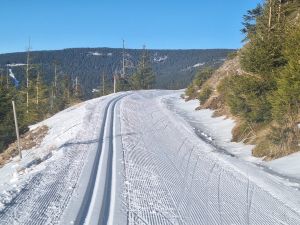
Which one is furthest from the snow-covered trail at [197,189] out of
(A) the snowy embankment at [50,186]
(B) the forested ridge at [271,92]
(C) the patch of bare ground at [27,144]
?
(C) the patch of bare ground at [27,144]

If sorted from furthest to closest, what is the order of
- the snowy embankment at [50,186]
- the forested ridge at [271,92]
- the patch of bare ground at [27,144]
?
the patch of bare ground at [27,144]
the forested ridge at [271,92]
the snowy embankment at [50,186]

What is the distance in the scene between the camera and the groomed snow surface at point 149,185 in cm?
855

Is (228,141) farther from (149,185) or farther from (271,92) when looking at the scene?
(149,185)

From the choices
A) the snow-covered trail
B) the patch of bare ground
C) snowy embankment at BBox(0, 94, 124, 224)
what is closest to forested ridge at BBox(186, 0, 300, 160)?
the snow-covered trail

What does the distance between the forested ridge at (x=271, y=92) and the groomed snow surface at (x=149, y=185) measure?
2.49 ft

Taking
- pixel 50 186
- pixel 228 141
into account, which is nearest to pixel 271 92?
pixel 228 141

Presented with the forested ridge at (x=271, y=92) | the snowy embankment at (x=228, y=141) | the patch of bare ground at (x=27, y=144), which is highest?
the forested ridge at (x=271, y=92)

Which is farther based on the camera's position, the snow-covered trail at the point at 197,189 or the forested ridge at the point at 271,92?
the forested ridge at the point at 271,92

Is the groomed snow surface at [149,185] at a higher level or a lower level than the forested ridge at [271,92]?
lower

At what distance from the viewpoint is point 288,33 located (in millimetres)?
16812

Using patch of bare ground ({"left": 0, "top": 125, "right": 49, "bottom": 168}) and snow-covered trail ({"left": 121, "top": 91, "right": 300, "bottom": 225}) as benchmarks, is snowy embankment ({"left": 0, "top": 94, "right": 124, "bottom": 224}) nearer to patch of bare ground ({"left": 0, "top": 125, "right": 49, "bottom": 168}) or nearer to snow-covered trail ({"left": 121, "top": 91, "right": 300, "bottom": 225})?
snow-covered trail ({"left": 121, "top": 91, "right": 300, "bottom": 225})

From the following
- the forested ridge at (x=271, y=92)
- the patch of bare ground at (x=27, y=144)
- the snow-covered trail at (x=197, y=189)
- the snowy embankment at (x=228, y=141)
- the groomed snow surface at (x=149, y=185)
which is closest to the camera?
the groomed snow surface at (x=149, y=185)

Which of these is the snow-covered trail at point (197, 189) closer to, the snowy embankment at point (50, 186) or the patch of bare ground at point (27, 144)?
the snowy embankment at point (50, 186)

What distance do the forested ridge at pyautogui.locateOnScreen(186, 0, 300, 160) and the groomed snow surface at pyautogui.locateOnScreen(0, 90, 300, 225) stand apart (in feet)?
2.49
